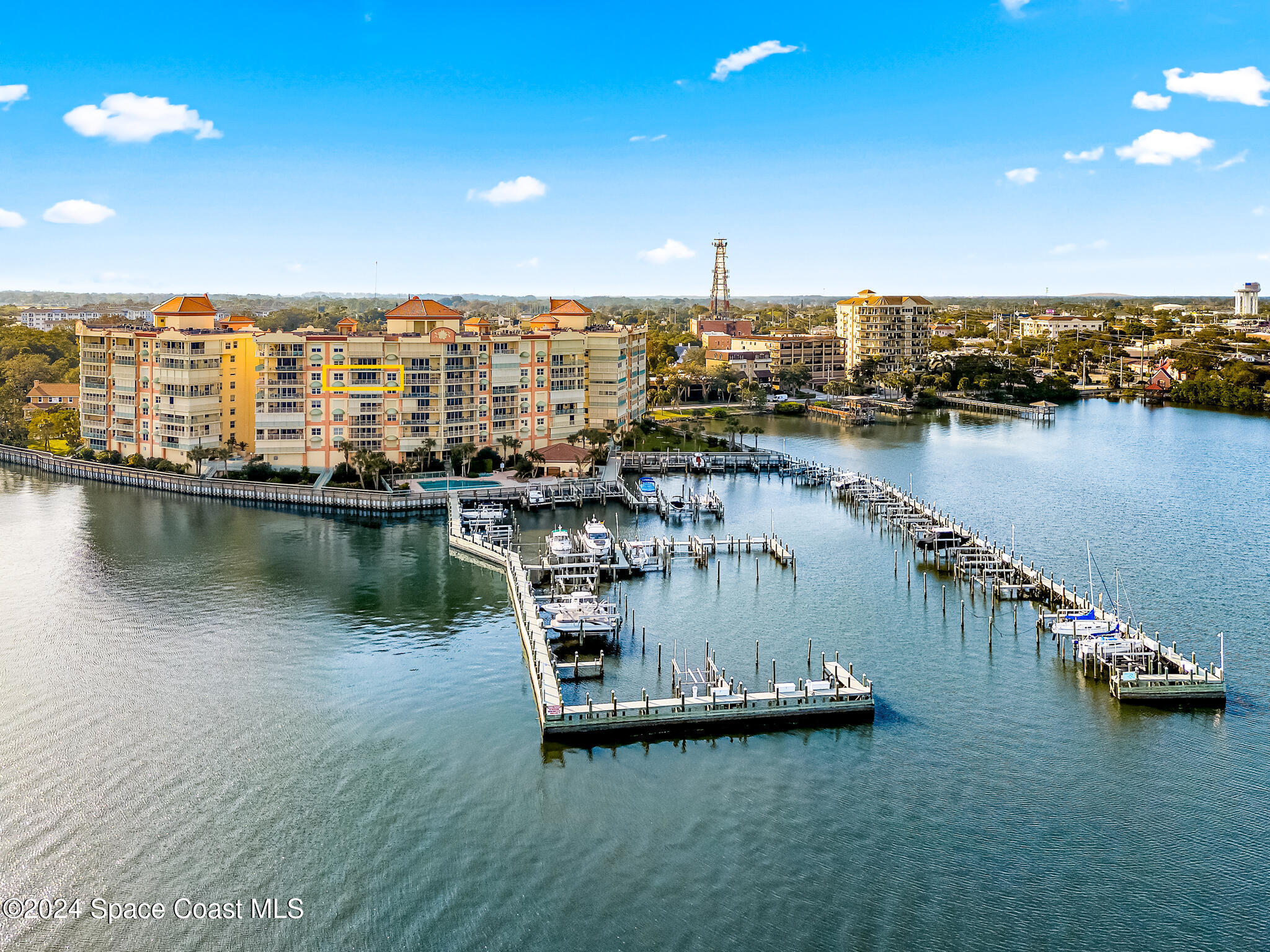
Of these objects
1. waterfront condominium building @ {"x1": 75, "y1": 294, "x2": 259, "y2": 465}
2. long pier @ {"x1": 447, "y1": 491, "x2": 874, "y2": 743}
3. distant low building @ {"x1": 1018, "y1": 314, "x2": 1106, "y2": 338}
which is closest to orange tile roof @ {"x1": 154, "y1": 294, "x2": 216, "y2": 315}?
waterfront condominium building @ {"x1": 75, "y1": 294, "x2": 259, "y2": 465}

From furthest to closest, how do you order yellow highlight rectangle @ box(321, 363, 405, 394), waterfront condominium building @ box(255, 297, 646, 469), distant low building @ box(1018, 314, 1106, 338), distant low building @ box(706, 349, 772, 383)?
distant low building @ box(1018, 314, 1106, 338) → distant low building @ box(706, 349, 772, 383) → yellow highlight rectangle @ box(321, 363, 405, 394) → waterfront condominium building @ box(255, 297, 646, 469)

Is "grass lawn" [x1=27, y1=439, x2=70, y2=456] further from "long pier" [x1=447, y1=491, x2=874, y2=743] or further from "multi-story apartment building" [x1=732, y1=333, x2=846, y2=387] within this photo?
"multi-story apartment building" [x1=732, y1=333, x2=846, y2=387]

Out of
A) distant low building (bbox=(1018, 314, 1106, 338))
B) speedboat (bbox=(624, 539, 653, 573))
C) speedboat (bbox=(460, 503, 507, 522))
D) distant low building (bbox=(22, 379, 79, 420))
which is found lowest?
speedboat (bbox=(624, 539, 653, 573))

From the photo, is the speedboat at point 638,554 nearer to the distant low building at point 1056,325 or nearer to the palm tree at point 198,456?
the palm tree at point 198,456

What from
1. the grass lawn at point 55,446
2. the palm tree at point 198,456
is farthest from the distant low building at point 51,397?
the palm tree at point 198,456

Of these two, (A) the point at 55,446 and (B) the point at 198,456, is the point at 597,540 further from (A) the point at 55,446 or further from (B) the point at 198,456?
(A) the point at 55,446

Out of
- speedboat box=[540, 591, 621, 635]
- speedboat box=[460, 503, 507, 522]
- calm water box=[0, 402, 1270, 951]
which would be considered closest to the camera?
calm water box=[0, 402, 1270, 951]

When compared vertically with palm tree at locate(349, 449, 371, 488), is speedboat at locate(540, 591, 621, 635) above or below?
below

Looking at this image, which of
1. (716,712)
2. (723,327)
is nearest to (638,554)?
(716,712)
